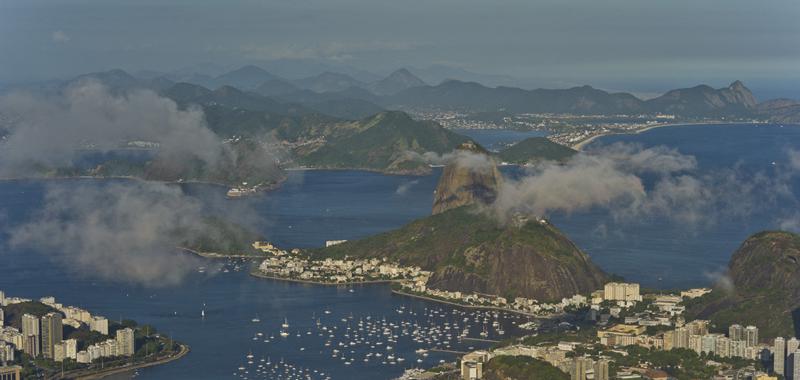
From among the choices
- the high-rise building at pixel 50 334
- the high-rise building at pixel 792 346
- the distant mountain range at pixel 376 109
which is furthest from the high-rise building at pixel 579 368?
the distant mountain range at pixel 376 109

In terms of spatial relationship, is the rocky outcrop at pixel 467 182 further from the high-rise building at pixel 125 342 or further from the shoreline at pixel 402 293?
the high-rise building at pixel 125 342

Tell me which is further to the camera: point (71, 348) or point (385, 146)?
point (385, 146)

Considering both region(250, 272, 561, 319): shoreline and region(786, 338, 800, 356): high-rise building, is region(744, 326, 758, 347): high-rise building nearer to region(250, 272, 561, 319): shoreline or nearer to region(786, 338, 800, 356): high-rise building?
region(786, 338, 800, 356): high-rise building

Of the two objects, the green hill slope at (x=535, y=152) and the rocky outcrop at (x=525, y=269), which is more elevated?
the green hill slope at (x=535, y=152)

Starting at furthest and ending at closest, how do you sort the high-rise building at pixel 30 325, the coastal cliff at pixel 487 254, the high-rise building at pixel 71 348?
the coastal cliff at pixel 487 254 < the high-rise building at pixel 30 325 < the high-rise building at pixel 71 348

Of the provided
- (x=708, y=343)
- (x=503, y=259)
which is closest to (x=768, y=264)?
(x=708, y=343)

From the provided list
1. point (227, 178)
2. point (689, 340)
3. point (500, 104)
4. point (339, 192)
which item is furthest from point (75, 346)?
point (500, 104)

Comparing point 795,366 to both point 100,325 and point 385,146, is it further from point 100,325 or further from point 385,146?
point 385,146
